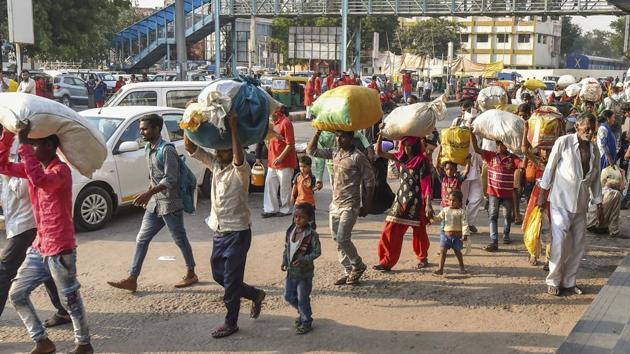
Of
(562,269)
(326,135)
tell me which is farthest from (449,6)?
(562,269)

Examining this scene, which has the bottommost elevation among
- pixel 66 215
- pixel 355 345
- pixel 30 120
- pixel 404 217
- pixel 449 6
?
pixel 355 345

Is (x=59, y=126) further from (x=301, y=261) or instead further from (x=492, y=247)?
(x=492, y=247)

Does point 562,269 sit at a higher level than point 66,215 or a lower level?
lower

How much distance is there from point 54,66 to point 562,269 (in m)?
62.6

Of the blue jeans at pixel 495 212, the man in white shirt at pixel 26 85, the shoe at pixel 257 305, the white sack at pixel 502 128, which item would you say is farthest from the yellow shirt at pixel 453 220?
the man in white shirt at pixel 26 85

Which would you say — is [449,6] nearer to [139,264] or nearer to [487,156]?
[487,156]

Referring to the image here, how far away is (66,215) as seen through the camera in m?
4.41

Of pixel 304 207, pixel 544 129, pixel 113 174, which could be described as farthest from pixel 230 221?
pixel 113 174

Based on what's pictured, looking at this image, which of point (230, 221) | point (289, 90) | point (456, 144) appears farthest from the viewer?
point (289, 90)

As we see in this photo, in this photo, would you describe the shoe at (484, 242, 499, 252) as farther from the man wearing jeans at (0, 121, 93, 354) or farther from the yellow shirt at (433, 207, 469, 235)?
the man wearing jeans at (0, 121, 93, 354)

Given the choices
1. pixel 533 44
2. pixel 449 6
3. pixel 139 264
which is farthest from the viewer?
pixel 533 44

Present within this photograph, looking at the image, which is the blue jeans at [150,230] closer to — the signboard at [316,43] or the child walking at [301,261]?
the child walking at [301,261]

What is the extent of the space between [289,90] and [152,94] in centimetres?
1677

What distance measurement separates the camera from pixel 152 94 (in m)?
12.6
